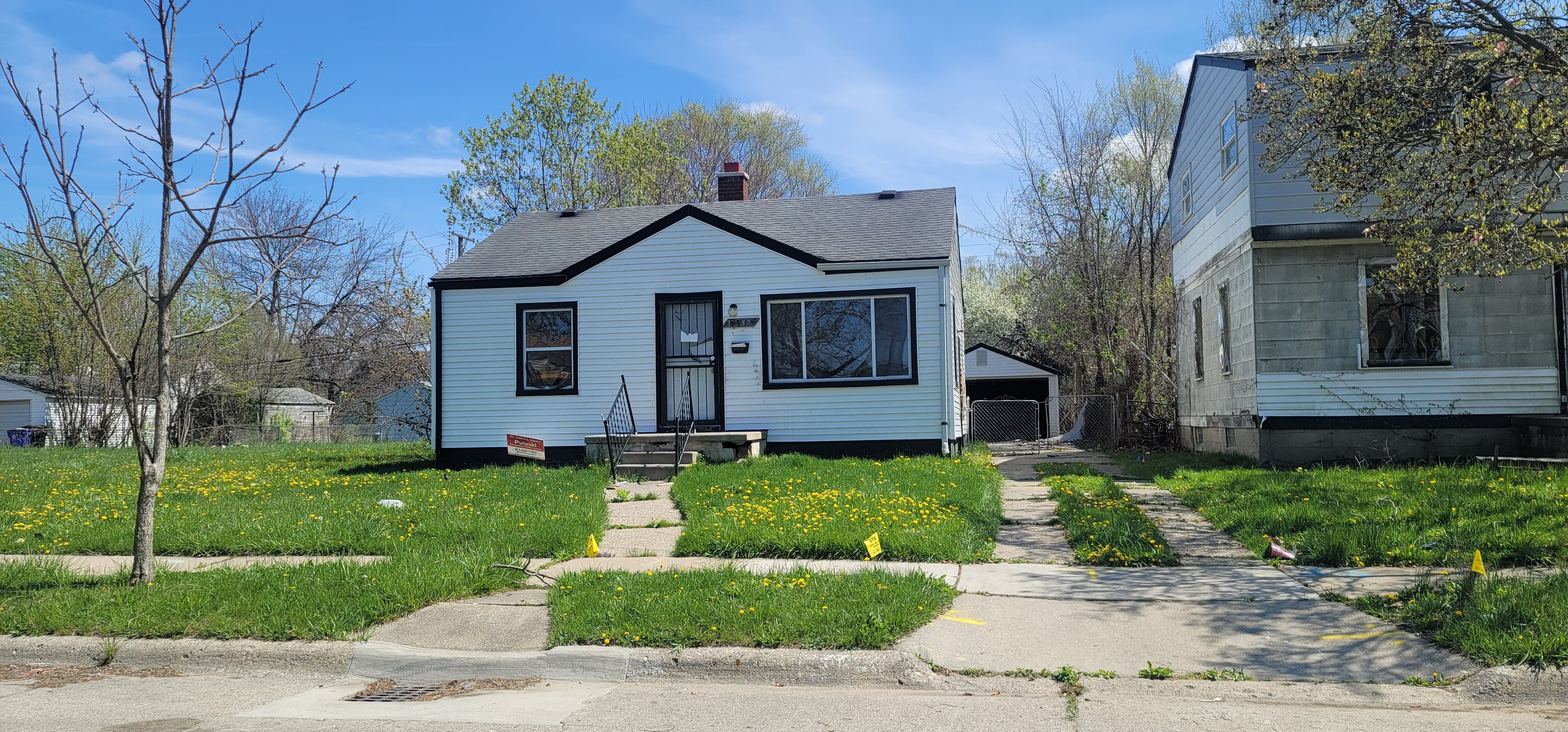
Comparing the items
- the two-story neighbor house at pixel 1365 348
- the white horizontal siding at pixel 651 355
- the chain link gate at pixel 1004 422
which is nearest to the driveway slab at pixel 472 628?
the white horizontal siding at pixel 651 355

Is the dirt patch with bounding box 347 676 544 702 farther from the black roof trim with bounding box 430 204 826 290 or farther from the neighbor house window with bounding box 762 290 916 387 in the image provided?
the black roof trim with bounding box 430 204 826 290

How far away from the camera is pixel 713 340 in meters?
16.0

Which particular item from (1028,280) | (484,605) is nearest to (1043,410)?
(1028,280)

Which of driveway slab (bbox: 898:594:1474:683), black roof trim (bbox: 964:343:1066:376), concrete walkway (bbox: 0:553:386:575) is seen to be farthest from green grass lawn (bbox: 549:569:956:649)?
black roof trim (bbox: 964:343:1066:376)

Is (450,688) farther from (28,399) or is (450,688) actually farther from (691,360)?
(28,399)

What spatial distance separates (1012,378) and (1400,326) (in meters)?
19.4

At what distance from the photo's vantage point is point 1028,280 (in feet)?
96.6

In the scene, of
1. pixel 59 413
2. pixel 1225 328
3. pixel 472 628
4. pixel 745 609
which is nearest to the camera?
pixel 745 609

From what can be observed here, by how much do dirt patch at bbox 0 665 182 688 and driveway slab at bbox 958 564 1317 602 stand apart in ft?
15.9

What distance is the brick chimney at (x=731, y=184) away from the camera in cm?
2045

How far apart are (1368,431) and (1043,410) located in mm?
19653

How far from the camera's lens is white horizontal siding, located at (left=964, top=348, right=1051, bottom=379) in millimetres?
32844

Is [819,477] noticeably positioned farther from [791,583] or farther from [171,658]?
[171,658]

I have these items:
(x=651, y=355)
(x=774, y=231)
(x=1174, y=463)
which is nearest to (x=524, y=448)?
(x=651, y=355)
